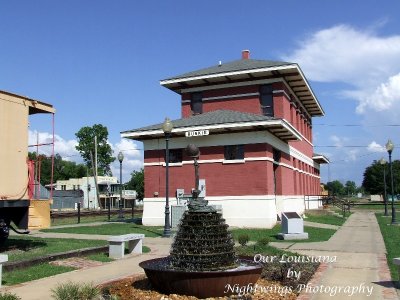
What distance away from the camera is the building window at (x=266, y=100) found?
2748cm

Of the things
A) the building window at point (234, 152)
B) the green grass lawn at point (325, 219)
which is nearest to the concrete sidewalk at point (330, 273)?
the building window at point (234, 152)

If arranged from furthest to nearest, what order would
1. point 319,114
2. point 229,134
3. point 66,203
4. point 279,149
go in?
point 66,203, point 319,114, point 279,149, point 229,134

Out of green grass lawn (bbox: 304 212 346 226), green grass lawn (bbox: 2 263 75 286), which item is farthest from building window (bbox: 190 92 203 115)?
green grass lawn (bbox: 2 263 75 286)

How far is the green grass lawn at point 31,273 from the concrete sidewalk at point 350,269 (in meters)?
5.62

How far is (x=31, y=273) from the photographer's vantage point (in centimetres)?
1009

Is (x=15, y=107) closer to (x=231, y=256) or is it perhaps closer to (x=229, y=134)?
(x=231, y=256)

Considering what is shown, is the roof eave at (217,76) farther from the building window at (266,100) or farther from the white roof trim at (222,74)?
the building window at (266,100)

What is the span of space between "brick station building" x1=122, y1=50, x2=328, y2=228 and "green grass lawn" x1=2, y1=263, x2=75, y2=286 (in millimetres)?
12663

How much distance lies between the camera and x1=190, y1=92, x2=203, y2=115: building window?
2948 cm

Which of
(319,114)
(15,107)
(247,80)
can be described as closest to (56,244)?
(15,107)

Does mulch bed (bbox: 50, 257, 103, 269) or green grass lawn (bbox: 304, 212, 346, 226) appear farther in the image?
green grass lawn (bbox: 304, 212, 346, 226)

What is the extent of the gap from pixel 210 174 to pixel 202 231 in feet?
52.0

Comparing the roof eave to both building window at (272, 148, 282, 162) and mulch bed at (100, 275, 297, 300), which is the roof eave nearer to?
building window at (272, 148, 282, 162)

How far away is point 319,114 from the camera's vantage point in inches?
1700
